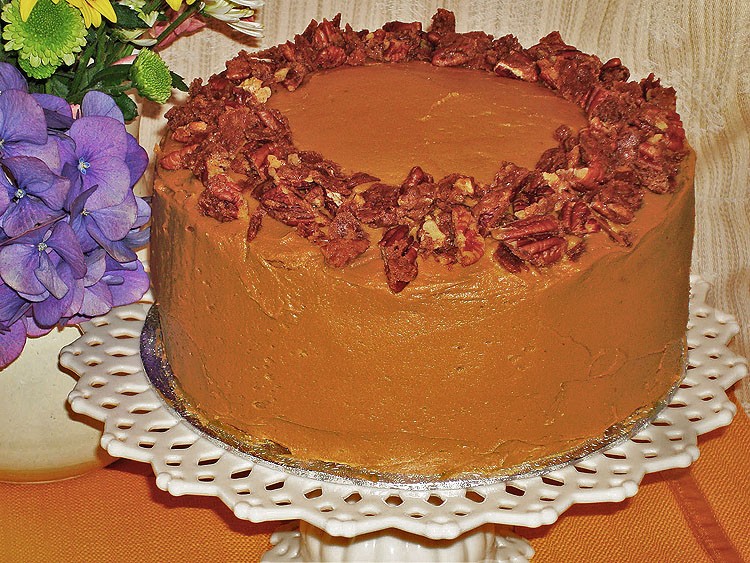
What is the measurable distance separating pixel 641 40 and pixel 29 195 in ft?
4.22

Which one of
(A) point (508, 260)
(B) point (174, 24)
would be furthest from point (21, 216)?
(A) point (508, 260)

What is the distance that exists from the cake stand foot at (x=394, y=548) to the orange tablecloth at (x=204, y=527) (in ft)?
0.16

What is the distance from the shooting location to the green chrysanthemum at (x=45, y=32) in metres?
1.28

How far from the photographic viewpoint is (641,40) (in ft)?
6.85

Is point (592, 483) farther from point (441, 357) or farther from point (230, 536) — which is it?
point (230, 536)

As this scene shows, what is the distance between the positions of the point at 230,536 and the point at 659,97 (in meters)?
0.96

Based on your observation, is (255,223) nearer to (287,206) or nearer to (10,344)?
(287,206)

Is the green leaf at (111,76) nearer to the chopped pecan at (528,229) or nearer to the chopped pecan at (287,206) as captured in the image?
the chopped pecan at (287,206)

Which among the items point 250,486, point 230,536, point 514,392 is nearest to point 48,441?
point 230,536

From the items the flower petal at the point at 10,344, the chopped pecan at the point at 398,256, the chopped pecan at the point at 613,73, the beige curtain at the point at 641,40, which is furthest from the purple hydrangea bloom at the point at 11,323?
the chopped pecan at the point at 613,73

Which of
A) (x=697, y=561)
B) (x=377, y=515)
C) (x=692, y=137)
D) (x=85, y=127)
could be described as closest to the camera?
(x=377, y=515)

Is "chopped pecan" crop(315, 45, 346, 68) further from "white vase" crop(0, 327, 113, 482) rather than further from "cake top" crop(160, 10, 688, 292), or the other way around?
"white vase" crop(0, 327, 113, 482)

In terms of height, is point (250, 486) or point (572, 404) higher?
point (572, 404)

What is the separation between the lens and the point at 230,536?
5.63 ft
